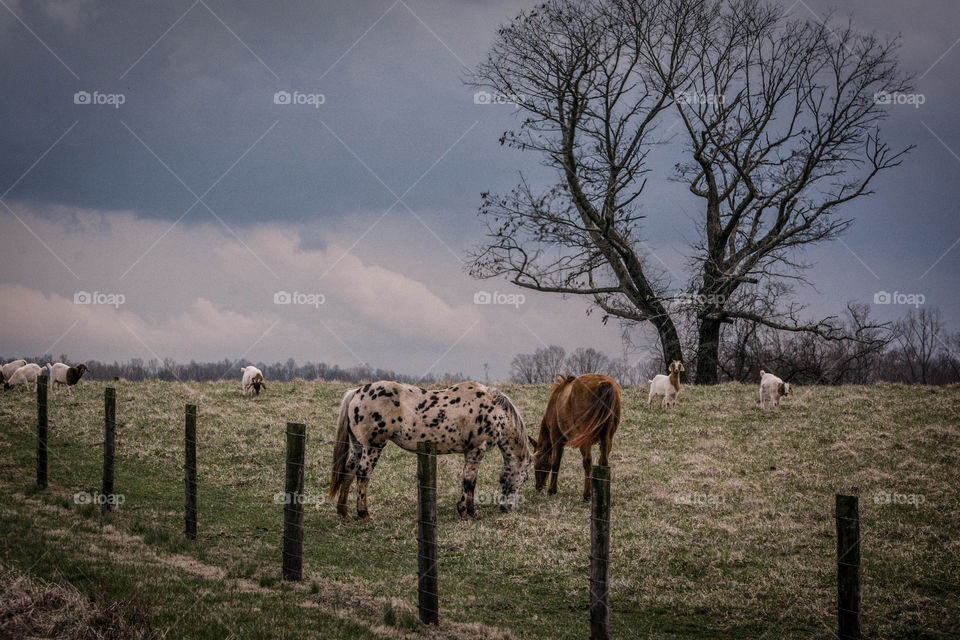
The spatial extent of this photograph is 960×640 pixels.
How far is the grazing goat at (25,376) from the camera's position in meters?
26.2

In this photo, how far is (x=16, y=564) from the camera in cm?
811

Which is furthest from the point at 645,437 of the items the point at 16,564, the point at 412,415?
the point at 16,564

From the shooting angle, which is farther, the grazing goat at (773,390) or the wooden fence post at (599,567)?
the grazing goat at (773,390)

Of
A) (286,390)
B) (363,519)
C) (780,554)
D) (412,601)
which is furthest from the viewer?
(286,390)

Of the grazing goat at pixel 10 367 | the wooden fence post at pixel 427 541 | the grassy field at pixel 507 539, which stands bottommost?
the grassy field at pixel 507 539

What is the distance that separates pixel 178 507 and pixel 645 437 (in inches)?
476

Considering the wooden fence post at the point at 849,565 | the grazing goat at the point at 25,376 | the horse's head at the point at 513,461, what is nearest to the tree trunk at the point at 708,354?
the horse's head at the point at 513,461

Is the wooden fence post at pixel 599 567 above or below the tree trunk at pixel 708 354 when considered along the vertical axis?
below

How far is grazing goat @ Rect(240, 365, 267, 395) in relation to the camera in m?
25.8

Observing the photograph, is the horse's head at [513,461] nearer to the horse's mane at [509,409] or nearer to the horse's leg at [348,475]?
the horse's mane at [509,409]

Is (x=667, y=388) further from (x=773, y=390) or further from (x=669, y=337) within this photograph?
(x=669, y=337)

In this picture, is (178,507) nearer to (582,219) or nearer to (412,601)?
(412,601)

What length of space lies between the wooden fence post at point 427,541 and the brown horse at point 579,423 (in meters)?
6.33

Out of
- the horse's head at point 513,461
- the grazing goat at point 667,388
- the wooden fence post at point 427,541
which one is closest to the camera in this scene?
the wooden fence post at point 427,541
